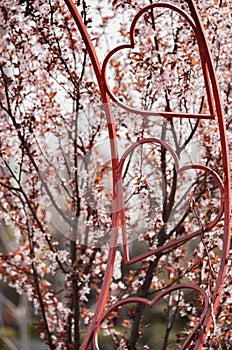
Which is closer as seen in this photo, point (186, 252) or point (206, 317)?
point (206, 317)

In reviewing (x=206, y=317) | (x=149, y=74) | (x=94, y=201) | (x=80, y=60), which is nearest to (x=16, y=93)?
(x=80, y=60)

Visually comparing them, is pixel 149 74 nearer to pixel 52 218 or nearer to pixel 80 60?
pixel 80 60

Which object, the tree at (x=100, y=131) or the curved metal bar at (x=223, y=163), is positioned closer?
the curved metal bar at (x=223, y=163)

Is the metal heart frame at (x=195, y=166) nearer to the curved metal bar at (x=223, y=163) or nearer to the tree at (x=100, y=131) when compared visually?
the curved metal bar at (x=223, y=163)

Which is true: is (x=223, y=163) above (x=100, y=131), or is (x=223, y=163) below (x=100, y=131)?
below

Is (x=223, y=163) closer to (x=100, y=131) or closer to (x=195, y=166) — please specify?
(x=195, y=166)

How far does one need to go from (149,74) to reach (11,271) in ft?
2.60

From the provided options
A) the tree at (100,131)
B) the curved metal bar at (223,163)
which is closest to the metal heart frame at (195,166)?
the curved metal bar at (223,163)

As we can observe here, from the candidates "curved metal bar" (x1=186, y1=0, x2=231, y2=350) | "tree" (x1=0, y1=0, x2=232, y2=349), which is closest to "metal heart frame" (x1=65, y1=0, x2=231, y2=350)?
"curved metal bar" (x1=186, y1=0, x2=231, y2=350)

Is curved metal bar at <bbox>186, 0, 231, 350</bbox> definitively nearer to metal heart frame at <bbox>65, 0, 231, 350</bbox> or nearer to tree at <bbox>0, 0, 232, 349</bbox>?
metal heart frame at <bbox>65, 0, 231, 350</bbox>

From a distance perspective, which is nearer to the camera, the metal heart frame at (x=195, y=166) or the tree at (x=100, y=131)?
the metal heart frame at (x=195, y=166)

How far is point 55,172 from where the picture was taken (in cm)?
206

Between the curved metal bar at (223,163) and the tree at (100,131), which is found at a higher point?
the tree at (100,131)

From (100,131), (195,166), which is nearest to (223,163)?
(195,166)
